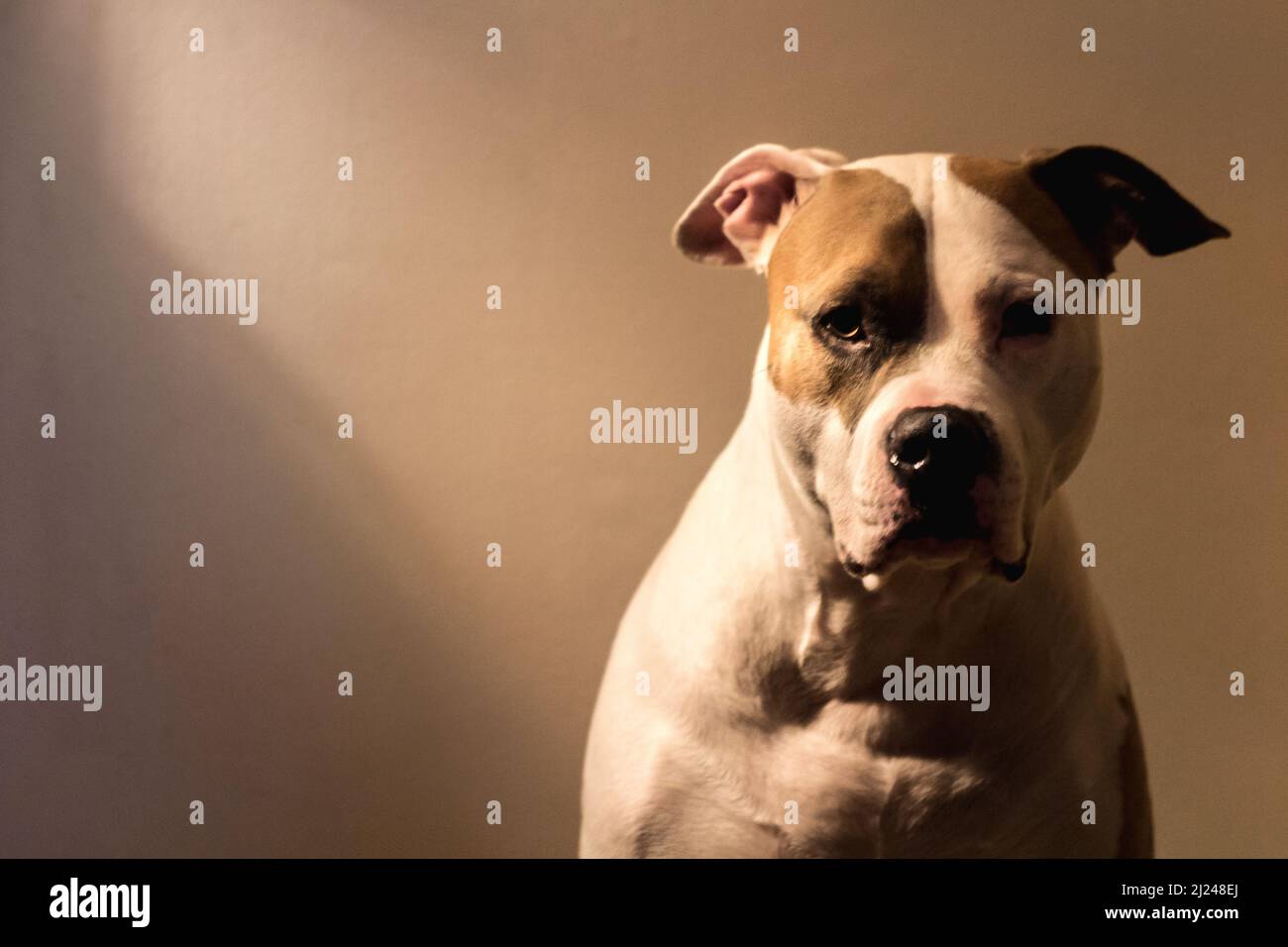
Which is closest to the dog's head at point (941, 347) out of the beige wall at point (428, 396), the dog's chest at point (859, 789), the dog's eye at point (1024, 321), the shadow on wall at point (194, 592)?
the dog's eye at point (1024, 321)

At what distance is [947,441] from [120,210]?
68.7 inches

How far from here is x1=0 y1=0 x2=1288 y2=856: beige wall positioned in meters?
2.00

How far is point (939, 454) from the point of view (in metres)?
1.11

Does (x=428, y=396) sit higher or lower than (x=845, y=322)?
higher

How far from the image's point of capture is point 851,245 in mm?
1233

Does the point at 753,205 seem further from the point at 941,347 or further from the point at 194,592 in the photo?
the point at 194,592

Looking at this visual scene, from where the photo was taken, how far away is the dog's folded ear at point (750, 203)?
1.38 metres

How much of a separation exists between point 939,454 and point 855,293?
0.68ft

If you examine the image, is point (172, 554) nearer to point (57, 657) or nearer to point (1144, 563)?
point (57, 657)

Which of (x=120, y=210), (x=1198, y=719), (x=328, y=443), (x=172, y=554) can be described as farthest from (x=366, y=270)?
(x=1198, y=719)

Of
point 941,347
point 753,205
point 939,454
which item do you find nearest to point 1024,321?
point 941,347

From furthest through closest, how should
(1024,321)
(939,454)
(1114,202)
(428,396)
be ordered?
1. (428,396)
2. (1114,202)
3. (1024,321)
4. (939,454)

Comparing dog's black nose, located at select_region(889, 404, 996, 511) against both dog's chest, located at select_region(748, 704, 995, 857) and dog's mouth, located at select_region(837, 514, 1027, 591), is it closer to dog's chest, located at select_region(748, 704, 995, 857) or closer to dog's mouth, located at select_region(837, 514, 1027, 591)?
dog's mouth, located at select_region(837, 514, 1027, 591)

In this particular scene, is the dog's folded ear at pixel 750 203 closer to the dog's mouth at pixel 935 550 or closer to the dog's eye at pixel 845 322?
the dog's eye at pixel 845 322
